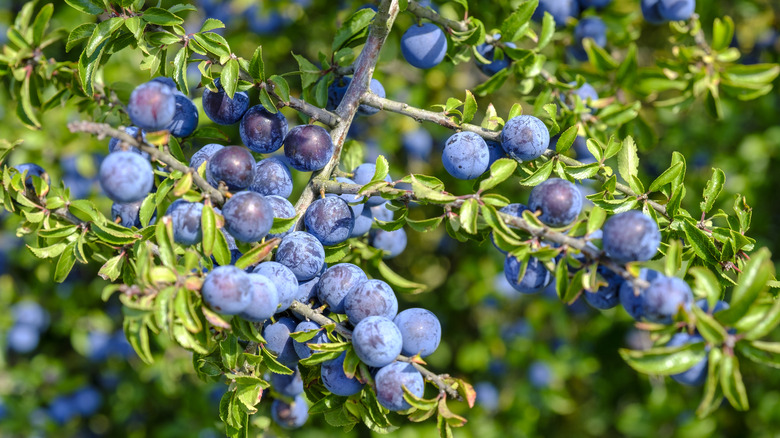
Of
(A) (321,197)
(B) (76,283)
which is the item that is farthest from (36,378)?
(A) (321,197)

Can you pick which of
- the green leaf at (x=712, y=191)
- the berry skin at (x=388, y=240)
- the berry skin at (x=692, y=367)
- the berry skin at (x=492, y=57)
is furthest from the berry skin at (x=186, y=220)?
the green leaf at (x=712, y=191)

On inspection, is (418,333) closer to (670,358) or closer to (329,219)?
(329,219)

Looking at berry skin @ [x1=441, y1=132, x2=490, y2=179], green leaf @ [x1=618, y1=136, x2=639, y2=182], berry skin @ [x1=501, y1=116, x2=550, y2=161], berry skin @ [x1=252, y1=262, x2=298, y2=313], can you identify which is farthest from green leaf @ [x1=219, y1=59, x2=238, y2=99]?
green leaf @ [x1=618, y1=136, x2=639, y2=182]

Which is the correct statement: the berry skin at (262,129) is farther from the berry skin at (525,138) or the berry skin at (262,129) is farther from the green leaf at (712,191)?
the green leaf at (712,191)

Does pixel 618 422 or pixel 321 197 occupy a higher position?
pixel 321 197

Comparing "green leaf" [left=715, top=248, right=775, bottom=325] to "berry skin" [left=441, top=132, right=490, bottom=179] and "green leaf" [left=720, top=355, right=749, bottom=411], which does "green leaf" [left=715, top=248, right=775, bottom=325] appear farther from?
"berry skin" [left=441, top=132, right=490, bottom=179]

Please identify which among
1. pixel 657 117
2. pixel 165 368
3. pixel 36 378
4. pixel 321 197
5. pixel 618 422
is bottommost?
pixel 618 422

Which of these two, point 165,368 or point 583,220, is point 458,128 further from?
point 165,368
